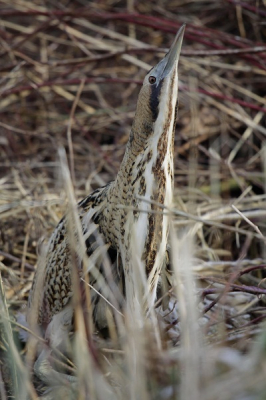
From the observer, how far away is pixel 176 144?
8.87 feet

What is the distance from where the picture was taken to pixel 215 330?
1736mm

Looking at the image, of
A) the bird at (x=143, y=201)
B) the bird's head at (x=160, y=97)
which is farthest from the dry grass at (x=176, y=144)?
the bird's head at (x=160, y=97)

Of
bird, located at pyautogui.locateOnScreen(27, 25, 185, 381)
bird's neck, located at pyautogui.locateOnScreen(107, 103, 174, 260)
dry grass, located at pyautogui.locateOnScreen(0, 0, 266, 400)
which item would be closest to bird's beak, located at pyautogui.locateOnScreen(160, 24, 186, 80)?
bird, located at pyautogui.locateOnScreen(27, 25, 185, 381)

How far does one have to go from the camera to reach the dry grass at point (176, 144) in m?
1.60

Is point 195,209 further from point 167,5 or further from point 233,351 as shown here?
point 167,5

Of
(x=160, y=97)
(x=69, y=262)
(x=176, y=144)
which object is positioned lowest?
(x=69, y=262)

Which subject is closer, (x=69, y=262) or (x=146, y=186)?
(x=146, y=186)

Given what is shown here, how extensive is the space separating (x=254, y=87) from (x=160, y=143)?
1.43 metres

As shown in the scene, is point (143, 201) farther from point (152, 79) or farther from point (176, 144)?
point (176, 144)

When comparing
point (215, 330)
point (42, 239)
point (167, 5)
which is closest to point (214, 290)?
point (215, 330)

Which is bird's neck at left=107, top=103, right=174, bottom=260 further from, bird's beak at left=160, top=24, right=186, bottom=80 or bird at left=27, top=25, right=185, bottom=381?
bird's beak at left=160, top=24, right=186, bottom=80

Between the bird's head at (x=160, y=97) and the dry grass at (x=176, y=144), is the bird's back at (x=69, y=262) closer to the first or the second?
the dry grass at (x=176, y=144)

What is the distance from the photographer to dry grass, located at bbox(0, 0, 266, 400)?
160 cm

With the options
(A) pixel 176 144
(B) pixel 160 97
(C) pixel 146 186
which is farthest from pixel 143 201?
(A) pixel 176 144
